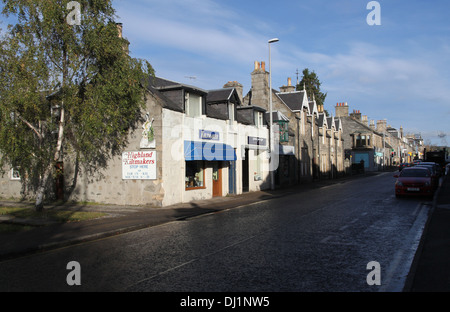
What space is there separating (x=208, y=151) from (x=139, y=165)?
412 cm

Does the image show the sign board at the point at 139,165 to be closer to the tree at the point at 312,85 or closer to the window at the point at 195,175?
the window at the point at 195,175

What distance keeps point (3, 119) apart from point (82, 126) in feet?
8.94

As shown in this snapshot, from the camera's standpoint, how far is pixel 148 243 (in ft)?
31.4

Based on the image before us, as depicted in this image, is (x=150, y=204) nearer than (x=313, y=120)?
Yes

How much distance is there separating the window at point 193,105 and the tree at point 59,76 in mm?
4503

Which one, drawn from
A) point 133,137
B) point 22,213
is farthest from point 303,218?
point 22,213

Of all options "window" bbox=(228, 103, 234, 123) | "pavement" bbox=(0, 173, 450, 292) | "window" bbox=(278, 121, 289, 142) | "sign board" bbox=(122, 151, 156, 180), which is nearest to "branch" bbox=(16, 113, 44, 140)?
"pavement" bbox=(0, 173, 450, 292)

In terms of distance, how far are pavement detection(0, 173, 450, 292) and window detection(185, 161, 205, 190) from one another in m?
2.55

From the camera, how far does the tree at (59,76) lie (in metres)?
13.0

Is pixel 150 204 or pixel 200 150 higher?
pixel 200 150

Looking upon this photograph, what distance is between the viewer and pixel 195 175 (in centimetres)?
2070

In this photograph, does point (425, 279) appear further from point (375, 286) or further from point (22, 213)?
point (22, 213)

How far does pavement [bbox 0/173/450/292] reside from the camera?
6336 millimetres

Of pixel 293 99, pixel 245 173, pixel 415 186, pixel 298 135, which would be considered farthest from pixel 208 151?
pixel 293 99
